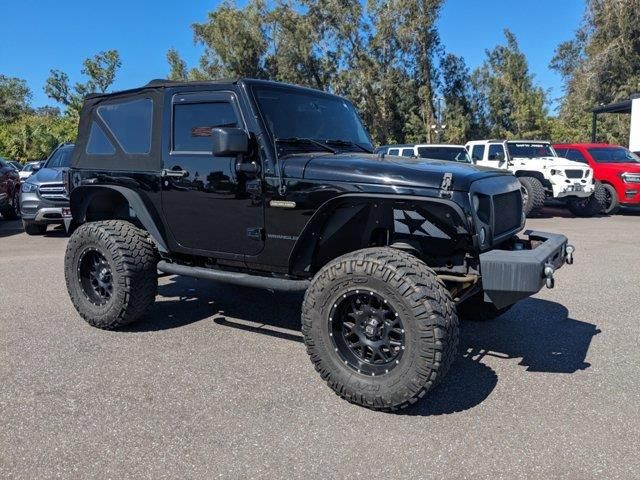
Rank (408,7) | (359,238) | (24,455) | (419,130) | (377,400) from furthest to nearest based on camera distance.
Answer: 1. (419,130)
2. (408,7)
3. (359,238)
4. (377,400)
5. (24,455)

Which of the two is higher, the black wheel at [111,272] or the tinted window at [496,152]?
the tinted window at [496,152]

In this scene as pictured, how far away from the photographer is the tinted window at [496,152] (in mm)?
14968

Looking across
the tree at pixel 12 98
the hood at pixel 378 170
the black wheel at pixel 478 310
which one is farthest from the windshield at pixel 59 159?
the tree at pixel 12 98

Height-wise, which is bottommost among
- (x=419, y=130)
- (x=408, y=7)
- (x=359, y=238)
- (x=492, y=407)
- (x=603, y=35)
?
(x=492, y=407)

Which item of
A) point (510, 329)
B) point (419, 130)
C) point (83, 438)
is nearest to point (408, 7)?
point (419, 130)

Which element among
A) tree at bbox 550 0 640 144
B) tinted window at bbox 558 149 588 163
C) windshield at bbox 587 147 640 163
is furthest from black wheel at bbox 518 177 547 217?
tree at bbox 550 0 640 144

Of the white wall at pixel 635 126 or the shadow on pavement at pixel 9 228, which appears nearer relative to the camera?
the shadow on pavement at pixel 9 228

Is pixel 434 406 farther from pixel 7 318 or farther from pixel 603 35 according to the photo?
pixel 603 35

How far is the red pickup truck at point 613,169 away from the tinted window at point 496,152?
2.19 metres

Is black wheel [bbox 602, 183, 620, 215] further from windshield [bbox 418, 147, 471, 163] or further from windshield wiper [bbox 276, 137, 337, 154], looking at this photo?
windshield wiper [bbox 276, 137, 337, 154]

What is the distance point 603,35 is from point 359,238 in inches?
1309

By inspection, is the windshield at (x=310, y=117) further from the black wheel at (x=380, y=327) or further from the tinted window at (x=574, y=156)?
the tinted window at (x=574, y=156)

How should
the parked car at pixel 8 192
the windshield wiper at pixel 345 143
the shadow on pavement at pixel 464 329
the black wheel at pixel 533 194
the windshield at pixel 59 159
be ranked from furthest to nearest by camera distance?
1. the black wheel at pixel 533 194
2. the parked car at pixel 8 192
3. the windshield at pixel 59 159
4. the windshield wiper at pixel 345 143
5. the shadow on pavement at pixel 464 329

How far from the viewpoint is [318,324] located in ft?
11.9
